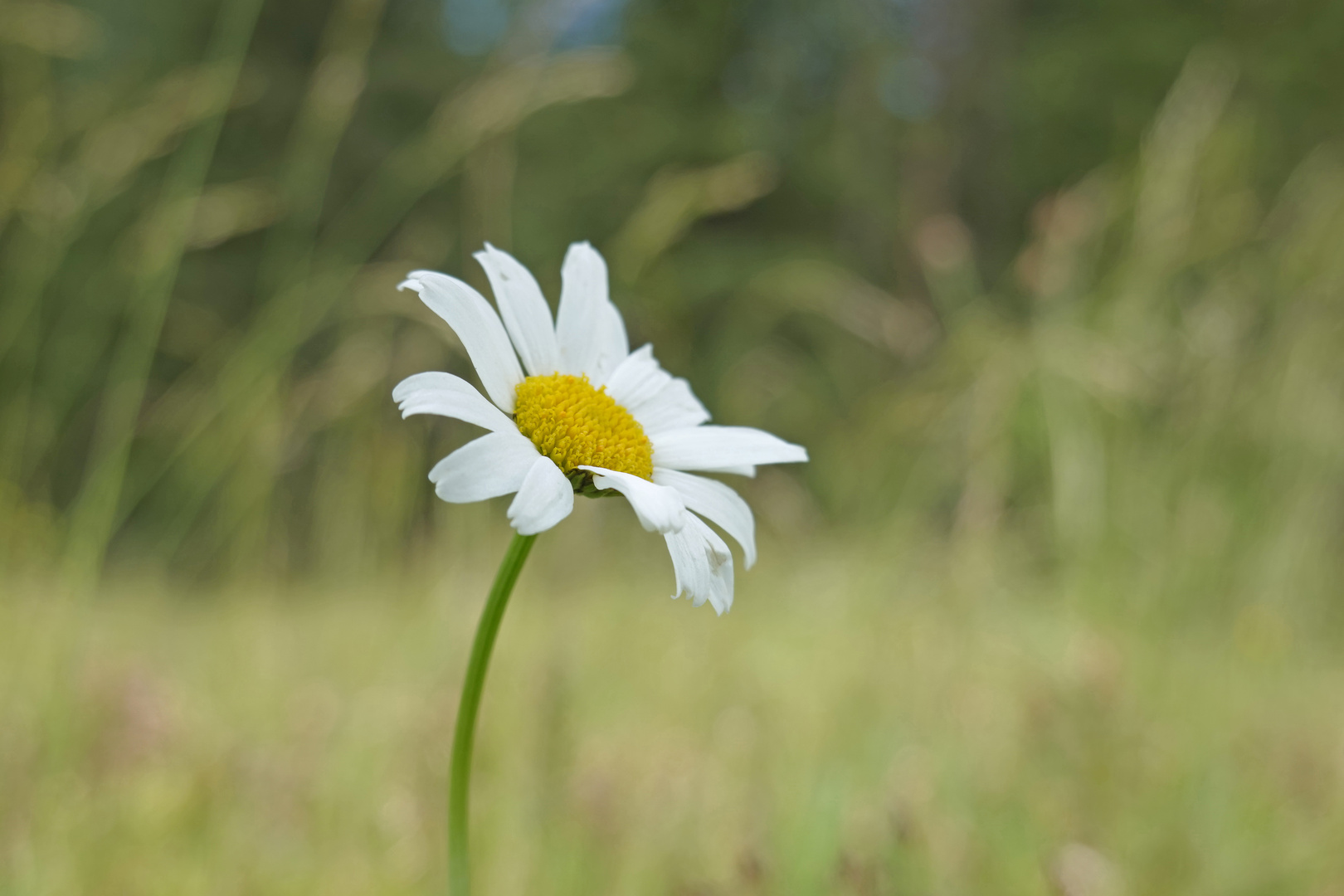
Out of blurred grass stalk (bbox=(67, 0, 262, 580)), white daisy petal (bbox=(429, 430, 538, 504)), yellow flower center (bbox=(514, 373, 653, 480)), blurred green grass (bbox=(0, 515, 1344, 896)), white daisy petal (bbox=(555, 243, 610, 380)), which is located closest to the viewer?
white daisy petal (bbox=(429, 430, 538, 504))

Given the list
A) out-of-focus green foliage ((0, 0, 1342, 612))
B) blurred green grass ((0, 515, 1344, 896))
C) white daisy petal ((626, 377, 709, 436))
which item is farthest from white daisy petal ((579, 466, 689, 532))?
out-of-focus green foliage ((0, 0, 1342, 612))

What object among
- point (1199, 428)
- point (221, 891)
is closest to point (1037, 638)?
point (1199, 428)

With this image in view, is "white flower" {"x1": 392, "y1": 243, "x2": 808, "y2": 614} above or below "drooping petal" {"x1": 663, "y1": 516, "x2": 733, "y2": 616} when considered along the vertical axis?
above

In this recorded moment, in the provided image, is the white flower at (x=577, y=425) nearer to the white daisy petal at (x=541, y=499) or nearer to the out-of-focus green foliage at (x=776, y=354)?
the white daisy petal at (x=541, y=499)

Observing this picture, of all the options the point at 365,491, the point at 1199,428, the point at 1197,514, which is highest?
the point at 1199,428

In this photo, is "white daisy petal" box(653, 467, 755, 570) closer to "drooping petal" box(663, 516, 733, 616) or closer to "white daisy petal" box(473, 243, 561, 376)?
"drooping petal" box(663, 516, 733, 616)

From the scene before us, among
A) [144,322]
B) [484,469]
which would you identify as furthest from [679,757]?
[144,322]

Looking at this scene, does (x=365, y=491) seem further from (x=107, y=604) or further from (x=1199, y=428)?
(x=107, y=604)

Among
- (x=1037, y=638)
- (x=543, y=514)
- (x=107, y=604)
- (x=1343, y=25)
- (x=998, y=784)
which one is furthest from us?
(x=1343, y=25)

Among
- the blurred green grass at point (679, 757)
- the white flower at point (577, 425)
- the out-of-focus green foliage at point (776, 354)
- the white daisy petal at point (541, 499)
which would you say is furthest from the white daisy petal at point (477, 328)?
the out-of-focus green foliage at point (776, 354)
